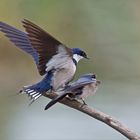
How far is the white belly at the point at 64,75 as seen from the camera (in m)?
1.55

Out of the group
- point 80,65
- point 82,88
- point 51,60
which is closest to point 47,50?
point 51,60

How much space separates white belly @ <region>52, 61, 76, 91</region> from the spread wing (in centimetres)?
2

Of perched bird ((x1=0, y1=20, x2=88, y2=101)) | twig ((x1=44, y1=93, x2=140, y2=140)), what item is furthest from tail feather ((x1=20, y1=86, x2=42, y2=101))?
twig ((x1=44, y1=93, x2=140, y2=140))

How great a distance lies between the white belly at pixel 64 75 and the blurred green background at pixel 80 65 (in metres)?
2.27

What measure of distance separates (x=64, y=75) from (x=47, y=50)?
7 cm

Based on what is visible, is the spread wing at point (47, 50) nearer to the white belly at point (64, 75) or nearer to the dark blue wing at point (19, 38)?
the white belly at point (64, 75)

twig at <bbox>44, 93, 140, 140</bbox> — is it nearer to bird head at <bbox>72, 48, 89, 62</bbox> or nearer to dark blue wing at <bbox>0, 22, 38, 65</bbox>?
bird head at <bbox>72, 48, 89, 62</bbox>

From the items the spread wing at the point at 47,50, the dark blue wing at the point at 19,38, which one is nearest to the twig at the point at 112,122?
the spread wing at the point at 47,50

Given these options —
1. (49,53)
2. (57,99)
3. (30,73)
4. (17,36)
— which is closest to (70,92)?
(57,99)

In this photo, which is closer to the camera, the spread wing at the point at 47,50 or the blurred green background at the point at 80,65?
the spread wing at the point at 47,50

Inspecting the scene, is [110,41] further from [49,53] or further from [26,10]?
[49,53]

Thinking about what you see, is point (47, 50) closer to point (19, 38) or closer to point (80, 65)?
point (19, 38)

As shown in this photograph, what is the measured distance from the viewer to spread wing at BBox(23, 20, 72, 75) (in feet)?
5.14

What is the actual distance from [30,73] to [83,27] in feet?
2.47
